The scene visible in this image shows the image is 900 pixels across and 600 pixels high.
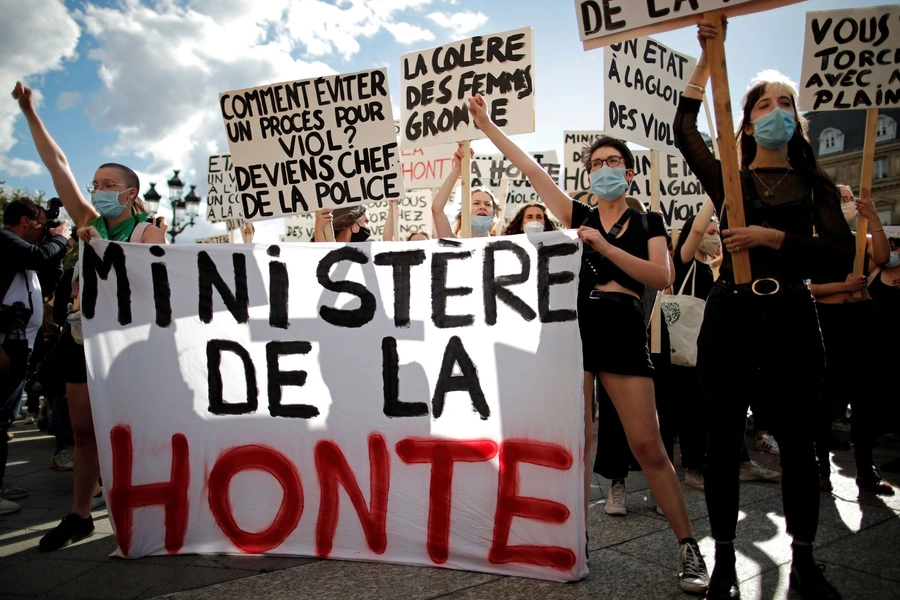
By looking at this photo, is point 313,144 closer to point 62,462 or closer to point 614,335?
point 614,335

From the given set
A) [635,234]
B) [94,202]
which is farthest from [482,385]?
[94,202]

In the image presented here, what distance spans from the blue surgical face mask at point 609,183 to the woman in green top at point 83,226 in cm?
231

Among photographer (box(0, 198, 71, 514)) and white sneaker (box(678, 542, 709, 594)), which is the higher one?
photographer (box(0, 198, 71, 514))

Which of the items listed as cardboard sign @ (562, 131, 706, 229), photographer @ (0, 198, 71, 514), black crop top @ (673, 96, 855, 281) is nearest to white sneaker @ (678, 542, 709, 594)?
black crop top @ (673, 96, 855, 281)

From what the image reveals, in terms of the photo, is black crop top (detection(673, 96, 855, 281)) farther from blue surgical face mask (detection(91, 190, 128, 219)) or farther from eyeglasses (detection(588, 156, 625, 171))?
blue surgical face mask (detection(91, 190, 128, 219))

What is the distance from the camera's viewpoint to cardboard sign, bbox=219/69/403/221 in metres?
4.70

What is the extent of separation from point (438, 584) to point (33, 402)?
8.83m

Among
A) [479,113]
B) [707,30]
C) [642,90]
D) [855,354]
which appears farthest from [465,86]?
[855,354]

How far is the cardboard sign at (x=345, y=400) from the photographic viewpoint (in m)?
2.91

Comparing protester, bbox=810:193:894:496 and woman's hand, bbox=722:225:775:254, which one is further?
protester, bbox=810:193:894:496

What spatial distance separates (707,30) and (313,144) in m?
2.85

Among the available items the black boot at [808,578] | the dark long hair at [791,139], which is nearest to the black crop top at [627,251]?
the dark long hair at [791,139]

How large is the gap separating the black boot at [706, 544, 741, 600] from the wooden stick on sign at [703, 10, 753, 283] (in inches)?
42.6

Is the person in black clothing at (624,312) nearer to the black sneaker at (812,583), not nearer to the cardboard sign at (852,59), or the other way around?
the black sneaker at (812,583)
